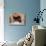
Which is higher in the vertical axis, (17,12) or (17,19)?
(17,12)

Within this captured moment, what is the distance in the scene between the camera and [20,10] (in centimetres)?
551

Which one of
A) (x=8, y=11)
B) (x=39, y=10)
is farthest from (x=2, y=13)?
(x=39, y=10)

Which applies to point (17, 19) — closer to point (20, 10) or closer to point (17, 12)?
point (17, 12)

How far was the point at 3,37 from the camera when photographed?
18.0 feet

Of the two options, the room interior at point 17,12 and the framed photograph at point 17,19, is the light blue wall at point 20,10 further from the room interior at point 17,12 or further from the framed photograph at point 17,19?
the framed photograph at point 17,19

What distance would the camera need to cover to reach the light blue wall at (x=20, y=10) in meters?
5.49

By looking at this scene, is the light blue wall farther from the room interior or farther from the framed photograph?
the framed photograph

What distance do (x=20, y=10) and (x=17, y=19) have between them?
39 cm

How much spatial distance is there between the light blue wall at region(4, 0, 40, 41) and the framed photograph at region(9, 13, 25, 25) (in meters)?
0.15

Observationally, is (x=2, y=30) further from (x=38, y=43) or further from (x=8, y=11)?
(x=38, y=43)

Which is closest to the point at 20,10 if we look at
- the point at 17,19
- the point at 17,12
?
the point at 17,12

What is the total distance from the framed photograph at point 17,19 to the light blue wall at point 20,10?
15 centimetres

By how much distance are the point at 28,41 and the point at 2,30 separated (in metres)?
2.41

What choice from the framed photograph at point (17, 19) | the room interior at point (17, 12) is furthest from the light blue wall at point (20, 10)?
the framed photograph at point (17, 19)
